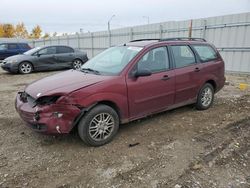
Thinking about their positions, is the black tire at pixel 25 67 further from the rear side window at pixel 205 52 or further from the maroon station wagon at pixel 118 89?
the rear side window at pixel 205 52

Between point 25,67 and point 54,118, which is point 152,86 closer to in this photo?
point 54,118

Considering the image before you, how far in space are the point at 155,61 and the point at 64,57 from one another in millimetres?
8841

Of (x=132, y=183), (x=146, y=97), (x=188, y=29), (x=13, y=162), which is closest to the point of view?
(x=132, y=183)

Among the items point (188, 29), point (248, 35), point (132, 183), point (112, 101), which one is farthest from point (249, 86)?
point (132, 183)

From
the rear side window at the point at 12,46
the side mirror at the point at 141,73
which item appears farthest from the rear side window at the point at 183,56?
the rear side window at the point at 12,46

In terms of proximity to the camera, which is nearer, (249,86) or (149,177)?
(149,177)

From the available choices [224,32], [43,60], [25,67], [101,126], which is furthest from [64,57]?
[101,126]

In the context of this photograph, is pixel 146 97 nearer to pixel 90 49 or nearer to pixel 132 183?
pixel 132 183

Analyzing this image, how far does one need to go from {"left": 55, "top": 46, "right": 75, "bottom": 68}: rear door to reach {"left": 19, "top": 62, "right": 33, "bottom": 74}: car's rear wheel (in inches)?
54.1

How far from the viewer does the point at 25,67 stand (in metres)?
11.4

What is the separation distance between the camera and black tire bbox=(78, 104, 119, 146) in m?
3.53

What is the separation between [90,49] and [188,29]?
9.47 m

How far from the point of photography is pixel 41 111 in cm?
338

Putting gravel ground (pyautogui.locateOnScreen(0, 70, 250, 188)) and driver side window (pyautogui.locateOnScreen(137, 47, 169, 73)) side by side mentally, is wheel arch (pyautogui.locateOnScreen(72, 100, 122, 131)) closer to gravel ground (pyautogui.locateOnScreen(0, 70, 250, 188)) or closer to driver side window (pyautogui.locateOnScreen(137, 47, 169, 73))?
gravel ground (pyautogui.locateOnScreen(0, 70, 250, 188))
